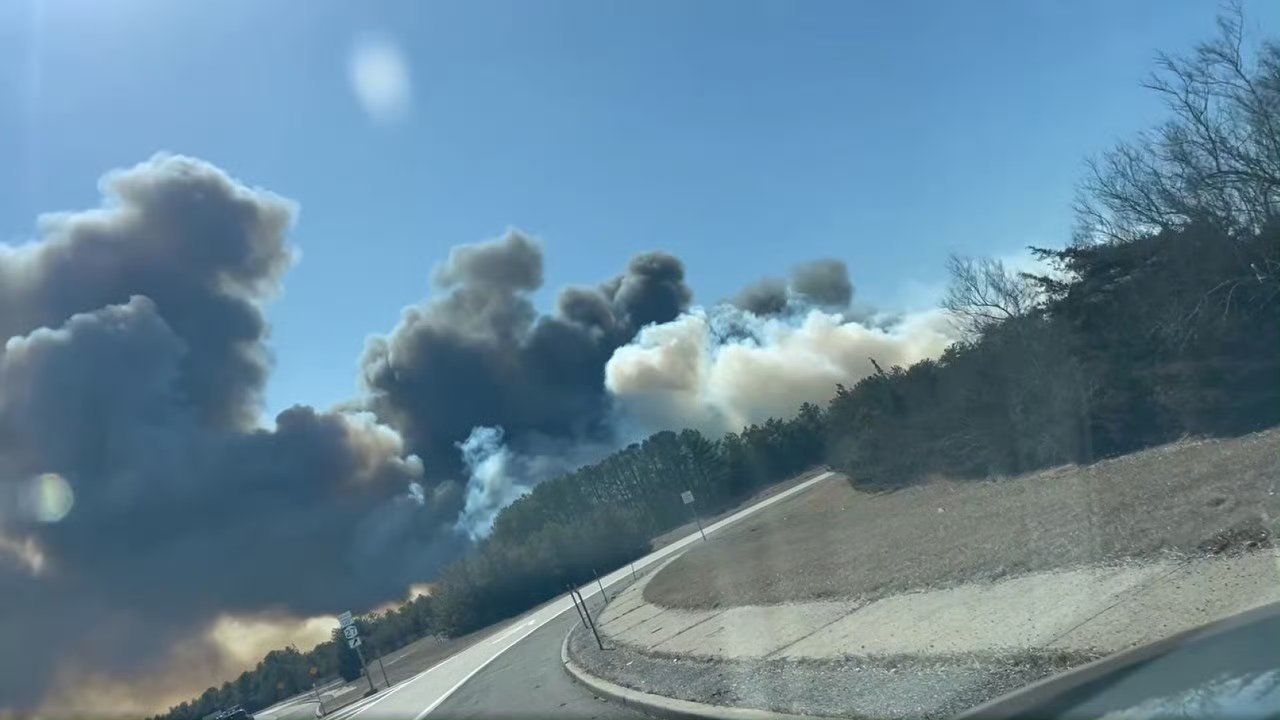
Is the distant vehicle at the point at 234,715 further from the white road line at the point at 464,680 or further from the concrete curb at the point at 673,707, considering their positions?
the concrete curb at the point at 673,707

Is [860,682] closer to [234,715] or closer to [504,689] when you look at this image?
[504,689]

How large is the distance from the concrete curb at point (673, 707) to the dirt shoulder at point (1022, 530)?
3.75 metres

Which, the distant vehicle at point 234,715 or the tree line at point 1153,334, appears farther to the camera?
the distant vehicle at point 234,715

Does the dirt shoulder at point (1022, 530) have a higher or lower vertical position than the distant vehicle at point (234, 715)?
lower

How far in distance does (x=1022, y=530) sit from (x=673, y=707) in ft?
23.5

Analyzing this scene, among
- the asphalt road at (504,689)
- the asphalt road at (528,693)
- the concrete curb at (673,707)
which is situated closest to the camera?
the concrete curb at (673,707)

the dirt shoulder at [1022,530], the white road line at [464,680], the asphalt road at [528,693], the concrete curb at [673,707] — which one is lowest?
the dirt shoulder at [1022,530]

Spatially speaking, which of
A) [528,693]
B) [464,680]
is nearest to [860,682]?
[528,693]

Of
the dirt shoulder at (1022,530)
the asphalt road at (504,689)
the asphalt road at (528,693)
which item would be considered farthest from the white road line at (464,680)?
the dirt shoulder at (1022,530)

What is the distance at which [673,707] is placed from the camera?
9.28 m

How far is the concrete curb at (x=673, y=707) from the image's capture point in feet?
26.0

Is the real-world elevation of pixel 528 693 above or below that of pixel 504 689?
below

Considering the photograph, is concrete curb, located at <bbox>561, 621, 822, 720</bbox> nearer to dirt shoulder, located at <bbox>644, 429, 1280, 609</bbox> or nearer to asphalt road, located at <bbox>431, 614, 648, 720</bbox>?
asphalt road, located at <bbox>431, 614, 648, 720</bbox>

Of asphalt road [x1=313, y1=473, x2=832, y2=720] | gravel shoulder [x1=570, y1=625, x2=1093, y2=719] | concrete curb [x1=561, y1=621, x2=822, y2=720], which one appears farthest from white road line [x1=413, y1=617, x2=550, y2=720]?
gravel shoulder [x1=570, y1=625, x2=1093, y2=719]
